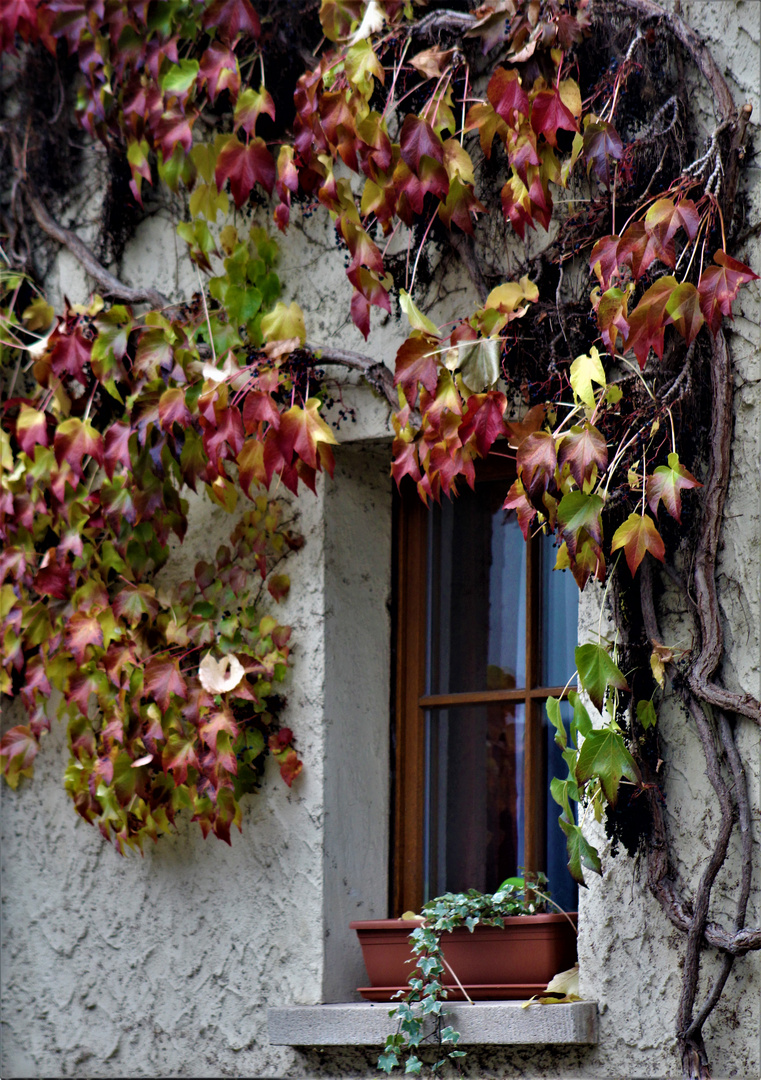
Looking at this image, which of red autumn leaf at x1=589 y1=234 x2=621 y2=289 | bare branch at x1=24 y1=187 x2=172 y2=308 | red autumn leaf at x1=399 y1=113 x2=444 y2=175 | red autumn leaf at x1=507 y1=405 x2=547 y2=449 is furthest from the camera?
bare branch at x1=24 y1=187 x2=172 y2=308

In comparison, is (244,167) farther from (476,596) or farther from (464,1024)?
(464,1024)

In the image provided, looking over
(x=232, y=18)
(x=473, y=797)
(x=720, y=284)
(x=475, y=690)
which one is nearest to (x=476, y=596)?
(x=475, y=690)

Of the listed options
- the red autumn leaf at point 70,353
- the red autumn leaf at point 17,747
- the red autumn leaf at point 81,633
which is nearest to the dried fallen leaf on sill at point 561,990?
the red autumn leaf at point 81,633

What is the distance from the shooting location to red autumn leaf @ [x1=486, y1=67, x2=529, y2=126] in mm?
2621

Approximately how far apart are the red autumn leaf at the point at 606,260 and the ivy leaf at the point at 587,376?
0.15 metres

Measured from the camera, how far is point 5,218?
3.73 m

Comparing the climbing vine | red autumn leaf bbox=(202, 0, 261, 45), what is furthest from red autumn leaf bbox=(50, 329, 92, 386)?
red autumn leaf bbox=(202, 0, 261, 45)

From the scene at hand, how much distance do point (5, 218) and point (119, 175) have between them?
42cm

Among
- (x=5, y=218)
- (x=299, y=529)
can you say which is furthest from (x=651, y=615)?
(x=5, y=218)

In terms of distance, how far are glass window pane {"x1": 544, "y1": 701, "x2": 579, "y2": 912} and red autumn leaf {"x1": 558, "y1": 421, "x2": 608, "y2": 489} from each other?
28.4 inches

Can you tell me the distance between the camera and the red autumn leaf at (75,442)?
10.3 feet

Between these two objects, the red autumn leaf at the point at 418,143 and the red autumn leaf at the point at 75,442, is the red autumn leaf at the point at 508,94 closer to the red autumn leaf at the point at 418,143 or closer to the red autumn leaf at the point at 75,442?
the red autumn leaf at the point at 418,143

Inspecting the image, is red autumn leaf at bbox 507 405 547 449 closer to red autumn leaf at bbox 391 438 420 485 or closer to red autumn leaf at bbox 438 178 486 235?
red autumn leaf at bbox 391 438 420 485

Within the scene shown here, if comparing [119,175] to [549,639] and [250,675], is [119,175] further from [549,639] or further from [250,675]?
[549,639]
